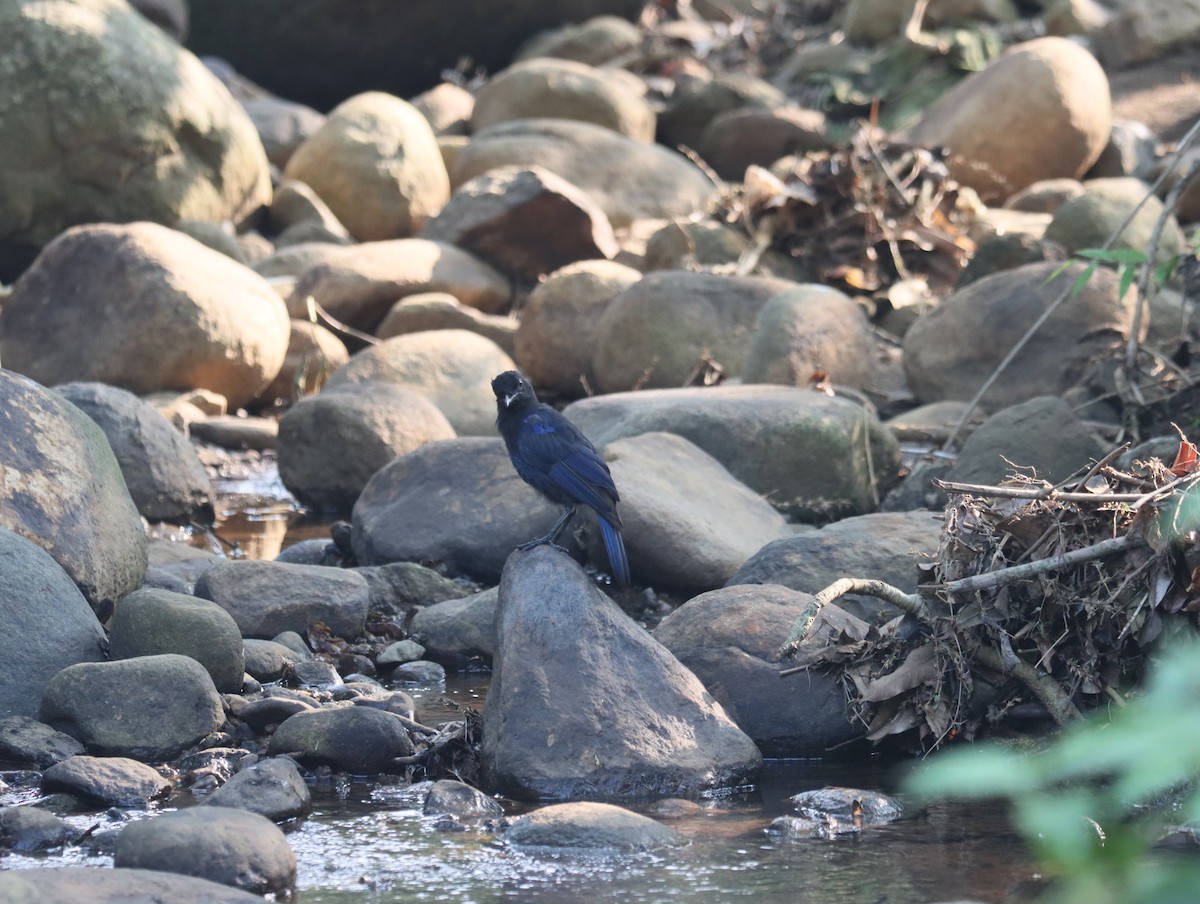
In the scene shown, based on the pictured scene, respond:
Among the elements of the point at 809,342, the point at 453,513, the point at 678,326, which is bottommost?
the point at 678,326

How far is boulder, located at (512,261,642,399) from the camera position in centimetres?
1188

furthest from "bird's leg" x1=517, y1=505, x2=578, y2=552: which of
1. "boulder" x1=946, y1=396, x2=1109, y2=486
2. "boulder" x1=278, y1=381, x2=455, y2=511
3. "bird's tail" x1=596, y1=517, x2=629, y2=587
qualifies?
"boulder" x1=278, y1=381, x2=455, y2=511

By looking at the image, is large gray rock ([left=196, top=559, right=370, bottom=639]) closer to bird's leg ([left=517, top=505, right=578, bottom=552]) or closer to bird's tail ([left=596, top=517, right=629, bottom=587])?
bird's leg ([left=517, top=505, right=578, bottom=552])

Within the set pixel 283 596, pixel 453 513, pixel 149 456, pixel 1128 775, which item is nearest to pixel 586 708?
pixel 283 596

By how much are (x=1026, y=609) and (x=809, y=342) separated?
530 centimetres

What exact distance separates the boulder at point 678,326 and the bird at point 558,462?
521 centimetres

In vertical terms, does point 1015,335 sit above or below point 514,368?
above

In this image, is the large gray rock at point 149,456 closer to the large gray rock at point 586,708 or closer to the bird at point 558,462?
the bird at point 558,462

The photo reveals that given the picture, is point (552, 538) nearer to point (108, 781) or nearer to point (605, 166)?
point (108, 781)

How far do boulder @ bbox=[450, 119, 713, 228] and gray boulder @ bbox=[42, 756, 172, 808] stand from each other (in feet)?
38.6

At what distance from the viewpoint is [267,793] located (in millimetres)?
4422

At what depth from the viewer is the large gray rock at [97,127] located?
44.1 ft

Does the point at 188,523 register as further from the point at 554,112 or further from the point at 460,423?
the point at 554,112

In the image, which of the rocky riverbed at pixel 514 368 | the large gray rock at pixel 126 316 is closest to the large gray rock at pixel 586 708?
the rocky riverbed at pixel 514 368
